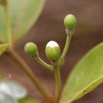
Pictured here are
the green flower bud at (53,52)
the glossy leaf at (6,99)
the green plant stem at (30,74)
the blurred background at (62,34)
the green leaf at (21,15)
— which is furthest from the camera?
the blurred background at (62,34)

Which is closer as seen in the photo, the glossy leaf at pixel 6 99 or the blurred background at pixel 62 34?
the glossy leaf at pixel 6 99

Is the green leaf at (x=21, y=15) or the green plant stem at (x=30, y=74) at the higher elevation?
the green leaf at (x=21, y=15)

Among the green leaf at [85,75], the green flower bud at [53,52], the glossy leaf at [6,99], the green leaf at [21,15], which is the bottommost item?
the green leaf at [85,75]

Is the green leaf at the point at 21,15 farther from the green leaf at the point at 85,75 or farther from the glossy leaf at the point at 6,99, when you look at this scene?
the green leaf at the point at 85,75

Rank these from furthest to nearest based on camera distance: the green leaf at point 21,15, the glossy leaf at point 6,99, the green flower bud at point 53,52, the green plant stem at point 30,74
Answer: the green leaf at point 21,15 → the glossy leaf at point 6,99 → the green plant stem at point 30,74 → the green flower bud at point 53,52

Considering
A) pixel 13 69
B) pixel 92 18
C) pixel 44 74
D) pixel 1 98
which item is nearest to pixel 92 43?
pixel 92 18

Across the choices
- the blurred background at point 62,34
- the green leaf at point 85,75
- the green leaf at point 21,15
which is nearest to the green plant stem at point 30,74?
the green leaf at point 85,75
